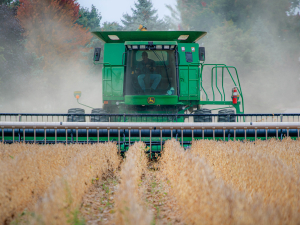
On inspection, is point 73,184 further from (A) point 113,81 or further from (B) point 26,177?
(A) point 113,81

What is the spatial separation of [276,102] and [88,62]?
65.1 ft

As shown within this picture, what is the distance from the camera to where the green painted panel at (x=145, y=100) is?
7074 mm

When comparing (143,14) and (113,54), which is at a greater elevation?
(143,14)

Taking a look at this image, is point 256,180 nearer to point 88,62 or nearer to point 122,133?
point 122,133

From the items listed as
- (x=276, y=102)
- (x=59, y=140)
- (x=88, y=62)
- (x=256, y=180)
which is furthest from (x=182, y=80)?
(x=276, y=102)

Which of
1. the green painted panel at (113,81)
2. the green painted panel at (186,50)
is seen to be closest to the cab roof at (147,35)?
the green painted panel at (186,50)

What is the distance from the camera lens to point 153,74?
24.3 feet

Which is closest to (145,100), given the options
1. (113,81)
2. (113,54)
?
(113,81)

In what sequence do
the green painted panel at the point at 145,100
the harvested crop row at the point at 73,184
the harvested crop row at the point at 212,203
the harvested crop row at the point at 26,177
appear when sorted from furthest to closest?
the green painted panel at the point at 145,100, the harvested crop row at the point at 26,177, the harvested crop row at the point at 73,184, the harvested crop row at the point at 212,203

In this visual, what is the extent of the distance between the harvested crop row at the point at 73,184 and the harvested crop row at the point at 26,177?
25 centimetres

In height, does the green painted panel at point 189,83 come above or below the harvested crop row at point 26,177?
above

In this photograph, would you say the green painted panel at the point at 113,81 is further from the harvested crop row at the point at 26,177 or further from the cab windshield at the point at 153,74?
the harvested crop row at the point at 26,177

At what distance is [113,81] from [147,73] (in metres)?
0.98

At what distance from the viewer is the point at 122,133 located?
254 inches
